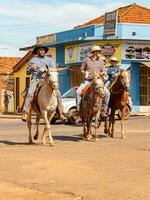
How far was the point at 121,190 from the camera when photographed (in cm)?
920

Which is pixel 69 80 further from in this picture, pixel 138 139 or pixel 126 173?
pixel 126 173

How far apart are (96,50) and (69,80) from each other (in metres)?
25.3

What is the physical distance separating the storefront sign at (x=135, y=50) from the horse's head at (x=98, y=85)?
2168cm

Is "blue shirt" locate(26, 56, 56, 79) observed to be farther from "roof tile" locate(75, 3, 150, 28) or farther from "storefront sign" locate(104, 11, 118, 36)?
"roof tile" locate(75, 3, 150, 28)

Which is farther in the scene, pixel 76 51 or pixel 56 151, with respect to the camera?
pixel 76 51

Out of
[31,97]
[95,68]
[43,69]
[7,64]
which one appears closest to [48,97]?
[31,97]

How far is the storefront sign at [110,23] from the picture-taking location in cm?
3847

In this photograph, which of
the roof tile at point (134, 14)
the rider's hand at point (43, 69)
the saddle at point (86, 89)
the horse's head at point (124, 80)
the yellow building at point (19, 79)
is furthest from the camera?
the yellow building at point (19, 79)

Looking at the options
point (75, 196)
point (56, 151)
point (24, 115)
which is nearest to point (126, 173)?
point (75, 196)

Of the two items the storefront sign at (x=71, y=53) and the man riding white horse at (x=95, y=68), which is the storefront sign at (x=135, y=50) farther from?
the man riding white horse at (x=95, y=68)

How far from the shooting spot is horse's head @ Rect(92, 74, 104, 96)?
16.8 meters

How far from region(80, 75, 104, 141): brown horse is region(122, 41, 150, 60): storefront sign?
2098 centimetres

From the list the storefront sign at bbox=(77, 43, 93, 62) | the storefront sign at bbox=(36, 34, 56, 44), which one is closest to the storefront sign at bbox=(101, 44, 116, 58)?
the storefront sign at bbox=(77, 43, 93, 62)

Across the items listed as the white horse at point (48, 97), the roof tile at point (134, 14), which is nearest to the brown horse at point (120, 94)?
the white horse at point (48, 97)
